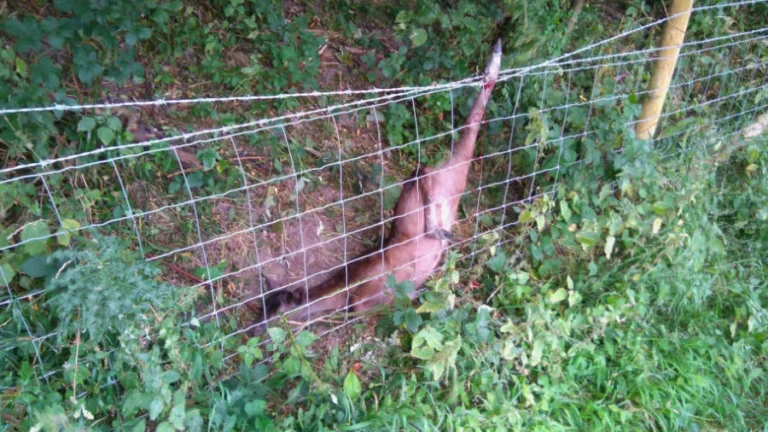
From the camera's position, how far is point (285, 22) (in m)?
3.87

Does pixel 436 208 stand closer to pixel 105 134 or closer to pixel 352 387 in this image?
pixel 352 387

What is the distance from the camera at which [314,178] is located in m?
3.71

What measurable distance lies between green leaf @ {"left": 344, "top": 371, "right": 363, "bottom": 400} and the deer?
0.52m

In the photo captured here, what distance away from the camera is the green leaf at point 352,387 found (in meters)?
2.53

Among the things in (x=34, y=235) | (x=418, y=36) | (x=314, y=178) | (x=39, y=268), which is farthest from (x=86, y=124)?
(x=418, y=36)

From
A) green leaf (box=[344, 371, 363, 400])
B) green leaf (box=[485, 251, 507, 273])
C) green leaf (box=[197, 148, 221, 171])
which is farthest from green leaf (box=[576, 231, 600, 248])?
green leaf (box=[197, 148, 221, 171])

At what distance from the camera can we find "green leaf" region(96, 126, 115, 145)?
9.74ft

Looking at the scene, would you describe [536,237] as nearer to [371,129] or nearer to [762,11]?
[371,129]

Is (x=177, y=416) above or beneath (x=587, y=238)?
above

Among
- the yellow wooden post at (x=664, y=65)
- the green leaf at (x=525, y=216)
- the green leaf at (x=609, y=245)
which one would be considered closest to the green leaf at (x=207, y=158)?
the green leaf at (x=525, y=216)

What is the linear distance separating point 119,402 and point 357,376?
1.04m

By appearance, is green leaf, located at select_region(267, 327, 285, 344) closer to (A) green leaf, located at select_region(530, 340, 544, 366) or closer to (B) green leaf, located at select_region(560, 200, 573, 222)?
(A) green leaf, located at select_region(530, 340, 544, 366)

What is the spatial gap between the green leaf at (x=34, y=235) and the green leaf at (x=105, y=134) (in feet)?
2.48

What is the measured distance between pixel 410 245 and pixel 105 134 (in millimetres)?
1639
